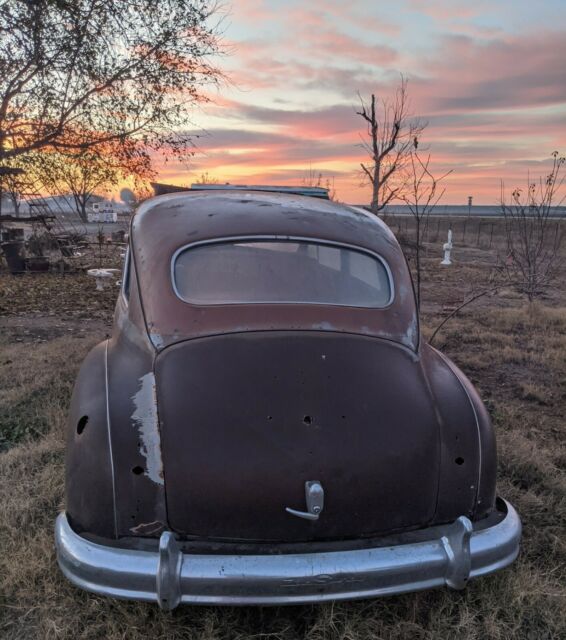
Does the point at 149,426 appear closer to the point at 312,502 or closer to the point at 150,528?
the point at 150,528

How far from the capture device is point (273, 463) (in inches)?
74.7

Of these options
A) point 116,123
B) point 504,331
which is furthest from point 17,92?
point 504,331

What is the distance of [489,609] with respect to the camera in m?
2.25

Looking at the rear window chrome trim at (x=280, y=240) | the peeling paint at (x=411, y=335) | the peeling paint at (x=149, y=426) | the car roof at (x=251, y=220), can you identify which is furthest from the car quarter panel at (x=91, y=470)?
the peeling paint at (x=411, y=335)

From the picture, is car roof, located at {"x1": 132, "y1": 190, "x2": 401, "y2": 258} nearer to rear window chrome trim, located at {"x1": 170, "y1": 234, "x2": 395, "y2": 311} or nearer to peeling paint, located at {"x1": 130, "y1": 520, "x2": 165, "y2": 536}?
rear window chrome trim, located at {"x1": 170, "y1": 234, "x2": 395, "y2": 311}

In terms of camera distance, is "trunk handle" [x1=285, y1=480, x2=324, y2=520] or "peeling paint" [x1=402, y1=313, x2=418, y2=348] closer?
"trunk handle" [x1=285, y1=480, x2=324, y2=520]

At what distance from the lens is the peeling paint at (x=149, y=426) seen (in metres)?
1.90

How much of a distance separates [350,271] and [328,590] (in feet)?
5.09

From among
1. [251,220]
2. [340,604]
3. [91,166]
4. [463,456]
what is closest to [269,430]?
[463,456]

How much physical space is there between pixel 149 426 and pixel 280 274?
3.49ft

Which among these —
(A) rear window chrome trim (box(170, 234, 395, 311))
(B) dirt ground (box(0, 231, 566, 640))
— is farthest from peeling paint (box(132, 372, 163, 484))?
(B) dirt ground (box(0, 231, 566, 640))

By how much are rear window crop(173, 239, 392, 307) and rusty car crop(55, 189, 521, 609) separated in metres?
0.05

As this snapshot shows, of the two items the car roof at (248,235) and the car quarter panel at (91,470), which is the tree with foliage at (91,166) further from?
the car quarter panel at (91,470)

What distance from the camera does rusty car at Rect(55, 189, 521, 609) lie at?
183 centimetres
